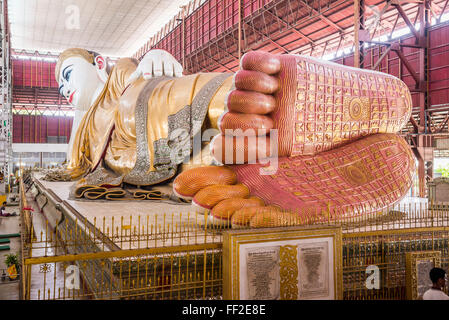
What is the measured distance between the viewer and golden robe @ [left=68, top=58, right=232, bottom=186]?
13.5 feet

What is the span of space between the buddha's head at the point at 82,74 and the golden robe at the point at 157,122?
8.73ft

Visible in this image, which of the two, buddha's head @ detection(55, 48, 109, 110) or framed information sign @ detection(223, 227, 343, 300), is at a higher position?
buddha's head @ detection(55, 48, 109, 110)

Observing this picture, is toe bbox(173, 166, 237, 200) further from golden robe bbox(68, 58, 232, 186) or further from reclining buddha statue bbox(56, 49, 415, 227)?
golden robe bbox(68, 58, 232, 186)

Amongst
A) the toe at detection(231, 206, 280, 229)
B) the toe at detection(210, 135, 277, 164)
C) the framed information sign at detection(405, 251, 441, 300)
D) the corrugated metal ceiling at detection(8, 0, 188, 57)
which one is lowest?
the framed information sign at detection(405, 251, 441, 300)

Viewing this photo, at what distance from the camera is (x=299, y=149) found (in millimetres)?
3109

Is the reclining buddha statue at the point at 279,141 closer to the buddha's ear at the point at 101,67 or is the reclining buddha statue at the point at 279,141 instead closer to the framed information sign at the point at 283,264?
the framed information sign at the point at 283,264

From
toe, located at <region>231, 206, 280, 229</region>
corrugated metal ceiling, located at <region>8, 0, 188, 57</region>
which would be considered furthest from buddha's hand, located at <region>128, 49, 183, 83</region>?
corrugated metal ceiling, located at <region>8, 0, 188, 57</region>

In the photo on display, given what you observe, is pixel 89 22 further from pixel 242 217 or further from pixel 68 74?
pixel 242 217

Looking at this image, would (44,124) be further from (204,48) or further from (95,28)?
(204,48)

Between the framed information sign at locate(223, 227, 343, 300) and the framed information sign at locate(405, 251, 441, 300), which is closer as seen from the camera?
the framed information sign at locate(223, 227, 343, 300)

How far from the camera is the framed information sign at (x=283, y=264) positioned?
2.02m
